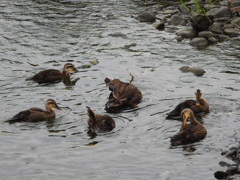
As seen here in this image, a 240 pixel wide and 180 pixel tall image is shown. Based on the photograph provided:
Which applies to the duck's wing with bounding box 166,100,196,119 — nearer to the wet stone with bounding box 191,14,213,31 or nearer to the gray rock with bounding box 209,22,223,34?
the wet stone with bounding box 191,14,213,31

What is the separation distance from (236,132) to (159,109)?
2.07 metres

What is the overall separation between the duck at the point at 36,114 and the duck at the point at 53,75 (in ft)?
7.98

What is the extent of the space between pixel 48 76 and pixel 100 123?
3.88 metres

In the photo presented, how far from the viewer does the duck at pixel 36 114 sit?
12.4 meters

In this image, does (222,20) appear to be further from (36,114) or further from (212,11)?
(36,114)

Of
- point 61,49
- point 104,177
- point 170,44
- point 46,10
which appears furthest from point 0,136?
point 46,10

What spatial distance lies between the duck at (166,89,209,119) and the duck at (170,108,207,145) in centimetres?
83

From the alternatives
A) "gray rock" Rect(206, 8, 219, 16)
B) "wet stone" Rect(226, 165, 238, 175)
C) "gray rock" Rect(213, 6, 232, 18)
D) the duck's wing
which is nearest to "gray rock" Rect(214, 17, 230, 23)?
"gray rock" Rect(213, 6, 232, 18)

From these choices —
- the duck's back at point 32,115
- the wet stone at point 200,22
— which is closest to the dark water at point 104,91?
the duck's back at point 32,115

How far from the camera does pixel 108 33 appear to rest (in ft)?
64.1

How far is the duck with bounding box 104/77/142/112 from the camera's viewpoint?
13.2 m

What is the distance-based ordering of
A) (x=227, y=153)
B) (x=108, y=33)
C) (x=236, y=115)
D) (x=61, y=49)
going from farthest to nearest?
(x=108, y=33) → (x=61, y=49) → (x=236, y=115) → (x=227, y=153)

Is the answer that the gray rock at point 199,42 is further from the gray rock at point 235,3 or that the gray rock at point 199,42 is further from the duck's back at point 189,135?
the duck's back at point 189,135

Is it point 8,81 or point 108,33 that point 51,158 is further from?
point 108,33
